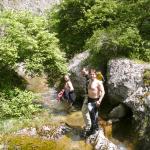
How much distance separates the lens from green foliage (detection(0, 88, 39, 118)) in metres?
18.0

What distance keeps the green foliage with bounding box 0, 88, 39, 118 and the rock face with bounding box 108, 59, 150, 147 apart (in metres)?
3.93


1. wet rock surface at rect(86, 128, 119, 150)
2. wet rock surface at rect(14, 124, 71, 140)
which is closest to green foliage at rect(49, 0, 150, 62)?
wet rock surface at rect(14, 124, 71, 140)

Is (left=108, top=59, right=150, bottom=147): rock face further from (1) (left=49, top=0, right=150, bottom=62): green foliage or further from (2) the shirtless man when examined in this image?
(2) the shirtless man

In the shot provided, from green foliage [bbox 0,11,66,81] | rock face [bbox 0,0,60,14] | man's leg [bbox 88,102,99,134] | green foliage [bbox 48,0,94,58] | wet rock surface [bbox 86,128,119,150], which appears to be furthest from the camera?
rock face [bbox 0,0,60,14]

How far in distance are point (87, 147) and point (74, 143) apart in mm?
610

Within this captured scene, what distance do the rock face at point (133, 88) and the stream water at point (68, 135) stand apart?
3.72ft

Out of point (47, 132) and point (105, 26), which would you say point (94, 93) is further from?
point (105, 26)

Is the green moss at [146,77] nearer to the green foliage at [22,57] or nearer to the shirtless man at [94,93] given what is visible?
the shirtless man at [94,93]

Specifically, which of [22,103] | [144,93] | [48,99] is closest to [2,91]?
[22,103]

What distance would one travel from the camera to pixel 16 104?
18438 millimetres

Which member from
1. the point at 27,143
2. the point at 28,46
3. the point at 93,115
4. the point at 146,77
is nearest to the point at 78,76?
the point at 28,46

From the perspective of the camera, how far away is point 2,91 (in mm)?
19344

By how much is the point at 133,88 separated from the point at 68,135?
3.88 meters

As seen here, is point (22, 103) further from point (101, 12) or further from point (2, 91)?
point (101, 12)
